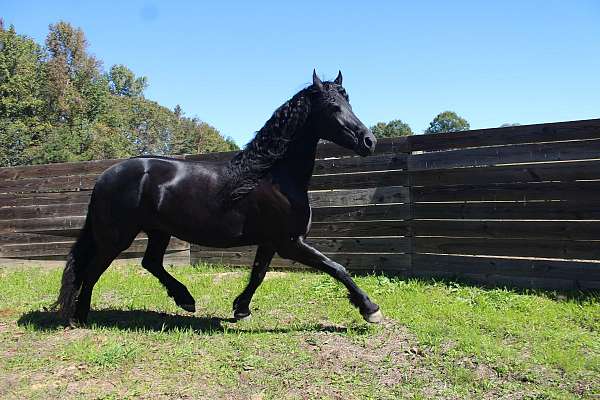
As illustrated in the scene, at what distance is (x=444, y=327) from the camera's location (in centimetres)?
477

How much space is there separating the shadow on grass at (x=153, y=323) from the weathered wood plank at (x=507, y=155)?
122 inches

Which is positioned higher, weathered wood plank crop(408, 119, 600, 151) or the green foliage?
the green foliage

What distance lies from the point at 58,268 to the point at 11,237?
4.75 feet

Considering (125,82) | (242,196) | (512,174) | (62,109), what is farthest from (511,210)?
(125,82)

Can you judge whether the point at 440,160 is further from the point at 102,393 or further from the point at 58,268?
the point at 58,268

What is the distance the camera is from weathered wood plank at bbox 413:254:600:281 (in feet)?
19.4

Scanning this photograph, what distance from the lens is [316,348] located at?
4.31 m

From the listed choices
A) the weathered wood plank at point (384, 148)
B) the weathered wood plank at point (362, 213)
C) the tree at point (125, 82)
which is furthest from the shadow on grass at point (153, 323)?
the tree at point (125, 82)

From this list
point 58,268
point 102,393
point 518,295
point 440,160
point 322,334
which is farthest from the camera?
point 58,268

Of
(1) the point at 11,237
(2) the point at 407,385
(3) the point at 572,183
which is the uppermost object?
(3) the point at 572,183

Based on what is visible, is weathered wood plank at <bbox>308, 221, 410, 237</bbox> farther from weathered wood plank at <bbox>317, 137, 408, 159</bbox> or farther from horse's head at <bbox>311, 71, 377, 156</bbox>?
horse's head at <bbox>311, 71, 377, 156</bbox>

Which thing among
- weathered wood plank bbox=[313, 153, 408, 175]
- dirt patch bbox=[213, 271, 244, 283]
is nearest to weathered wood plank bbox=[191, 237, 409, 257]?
weathered wood plank bbox=[313, 153, 408, 175]

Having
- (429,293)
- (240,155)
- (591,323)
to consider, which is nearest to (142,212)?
(240,155)

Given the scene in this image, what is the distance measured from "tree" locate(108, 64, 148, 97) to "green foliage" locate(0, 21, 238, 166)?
2921mm
